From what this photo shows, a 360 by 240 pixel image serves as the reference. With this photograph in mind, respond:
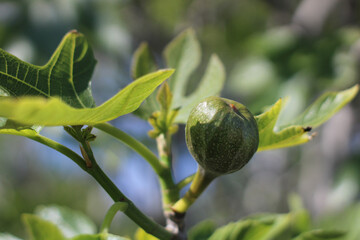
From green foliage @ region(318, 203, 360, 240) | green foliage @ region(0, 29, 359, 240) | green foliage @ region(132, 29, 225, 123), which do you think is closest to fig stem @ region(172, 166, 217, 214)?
green foliage @ region(0, 29, 359, 240)

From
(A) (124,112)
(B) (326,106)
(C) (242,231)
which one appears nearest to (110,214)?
(A) (124,112)

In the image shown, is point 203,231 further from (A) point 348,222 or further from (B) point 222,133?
(A) point 348,222

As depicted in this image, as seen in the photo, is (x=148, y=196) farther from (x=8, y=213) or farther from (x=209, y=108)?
(x=209, y=108)

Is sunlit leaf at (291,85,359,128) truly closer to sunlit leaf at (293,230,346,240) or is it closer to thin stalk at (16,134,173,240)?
sunlit leaf at (293,230,346,240)

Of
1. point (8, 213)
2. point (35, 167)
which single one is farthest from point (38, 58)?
point (35, 167)

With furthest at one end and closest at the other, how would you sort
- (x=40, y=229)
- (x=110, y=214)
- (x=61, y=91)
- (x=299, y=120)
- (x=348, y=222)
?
(x=348, y=222), (x=299, y=120), (x=61, y=91), (x=110, y=214), (x=40, y=229)

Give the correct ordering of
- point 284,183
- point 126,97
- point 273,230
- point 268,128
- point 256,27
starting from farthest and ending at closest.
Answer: point 284,183 < point 256,27 < point 273,230 < point 268,128 < point 126,97
